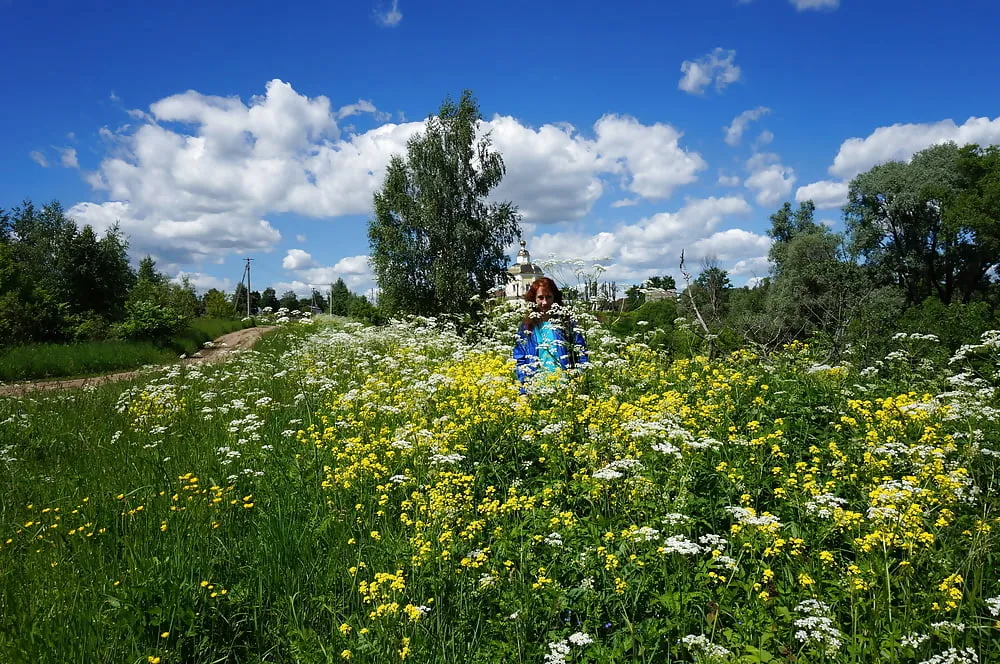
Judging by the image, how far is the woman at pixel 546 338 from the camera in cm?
657

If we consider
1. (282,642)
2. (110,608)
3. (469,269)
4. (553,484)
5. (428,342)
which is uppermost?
(469,269)

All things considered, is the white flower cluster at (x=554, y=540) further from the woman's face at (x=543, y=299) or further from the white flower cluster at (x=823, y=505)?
the woman's face at (x=543, y=299)

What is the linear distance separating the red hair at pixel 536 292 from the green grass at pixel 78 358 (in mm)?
14013

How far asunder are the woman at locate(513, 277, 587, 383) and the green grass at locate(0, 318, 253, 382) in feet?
46.1

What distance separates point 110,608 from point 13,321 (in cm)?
1915

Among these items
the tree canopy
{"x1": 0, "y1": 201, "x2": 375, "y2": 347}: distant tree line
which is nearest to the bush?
{"x1": 0, "y1": 201, "x2": 375, "y2": 347}: distant tree line

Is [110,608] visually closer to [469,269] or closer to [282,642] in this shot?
[282,642]

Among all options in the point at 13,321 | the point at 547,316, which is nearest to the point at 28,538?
the point at 547,316

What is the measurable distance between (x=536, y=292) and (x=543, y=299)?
23 cm

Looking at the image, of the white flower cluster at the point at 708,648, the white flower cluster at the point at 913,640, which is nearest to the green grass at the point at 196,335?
the white flower cluster at the point at 708,648

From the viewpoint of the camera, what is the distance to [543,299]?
306 inches

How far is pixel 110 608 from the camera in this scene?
3.10 meters

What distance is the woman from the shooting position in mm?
6574

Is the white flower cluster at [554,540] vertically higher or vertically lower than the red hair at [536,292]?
lower
